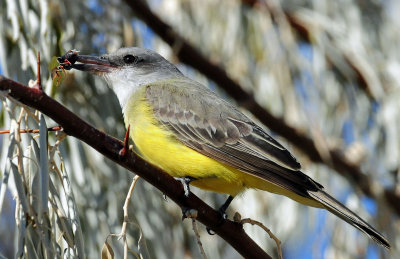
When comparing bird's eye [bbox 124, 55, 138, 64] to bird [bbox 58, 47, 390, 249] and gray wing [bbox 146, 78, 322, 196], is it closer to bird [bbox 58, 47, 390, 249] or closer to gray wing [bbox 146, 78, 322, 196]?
bird [bbox 58, 47, 390, 249]

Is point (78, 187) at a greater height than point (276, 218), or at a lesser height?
lesser

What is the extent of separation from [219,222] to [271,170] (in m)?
0.61

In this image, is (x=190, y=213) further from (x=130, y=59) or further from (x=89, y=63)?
(x=130, y=59)

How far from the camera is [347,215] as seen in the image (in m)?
2.75

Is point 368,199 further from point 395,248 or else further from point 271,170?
point 271,170

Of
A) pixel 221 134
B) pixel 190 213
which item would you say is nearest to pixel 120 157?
pixel 190 213

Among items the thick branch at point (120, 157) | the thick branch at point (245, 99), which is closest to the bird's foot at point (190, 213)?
the thick branch at point (120, 157)

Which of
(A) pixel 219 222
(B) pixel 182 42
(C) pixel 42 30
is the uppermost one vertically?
(B) pixel 182 42

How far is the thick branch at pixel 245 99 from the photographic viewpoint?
→ 4.00m

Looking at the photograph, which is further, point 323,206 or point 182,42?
point 182,42

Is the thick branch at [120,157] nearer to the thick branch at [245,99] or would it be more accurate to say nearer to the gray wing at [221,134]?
the gray wing at [221,134]

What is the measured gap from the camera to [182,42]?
13.2 feet

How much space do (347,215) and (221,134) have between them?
835 mm

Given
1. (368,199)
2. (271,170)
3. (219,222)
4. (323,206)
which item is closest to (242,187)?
(271,170)
